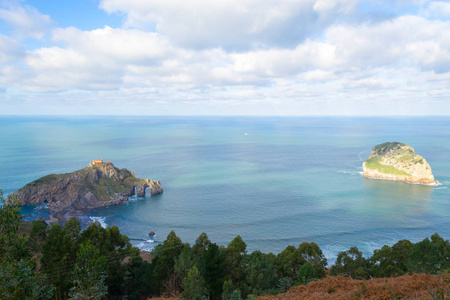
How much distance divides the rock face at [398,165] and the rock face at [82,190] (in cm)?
8978

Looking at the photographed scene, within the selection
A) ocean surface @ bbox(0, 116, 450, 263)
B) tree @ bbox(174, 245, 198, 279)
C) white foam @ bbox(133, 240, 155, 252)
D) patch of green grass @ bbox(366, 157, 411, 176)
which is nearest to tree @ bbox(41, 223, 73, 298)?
tree @ bbox(174, 245, 198, 279)

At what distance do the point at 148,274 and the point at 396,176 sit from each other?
11217 cm

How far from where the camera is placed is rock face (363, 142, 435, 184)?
335 feet

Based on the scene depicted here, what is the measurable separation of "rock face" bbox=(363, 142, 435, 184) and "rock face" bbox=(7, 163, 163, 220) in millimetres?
89779

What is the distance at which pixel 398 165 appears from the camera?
109 meters

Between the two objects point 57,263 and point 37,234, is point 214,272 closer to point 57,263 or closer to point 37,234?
point 57,263

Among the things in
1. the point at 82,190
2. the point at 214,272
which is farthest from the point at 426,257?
the point at 82,190

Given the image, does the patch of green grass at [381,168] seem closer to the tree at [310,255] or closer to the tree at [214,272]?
the tree at [310,255]

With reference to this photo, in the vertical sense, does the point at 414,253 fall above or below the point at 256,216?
above

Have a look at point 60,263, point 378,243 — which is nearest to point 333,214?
point 378,243

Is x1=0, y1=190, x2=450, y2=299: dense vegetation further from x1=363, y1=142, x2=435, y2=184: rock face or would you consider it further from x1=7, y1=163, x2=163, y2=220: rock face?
x1=363, y1=142, x2=435, y2=184: rock face

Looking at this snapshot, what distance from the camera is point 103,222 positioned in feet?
222

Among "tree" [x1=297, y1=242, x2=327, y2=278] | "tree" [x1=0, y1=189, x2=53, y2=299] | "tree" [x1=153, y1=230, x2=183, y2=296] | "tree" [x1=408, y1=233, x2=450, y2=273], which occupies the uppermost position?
"tree" [x1=0, y1=189, x2=53, y2=299]

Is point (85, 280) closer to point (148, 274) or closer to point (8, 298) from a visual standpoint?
point (8, 298)
